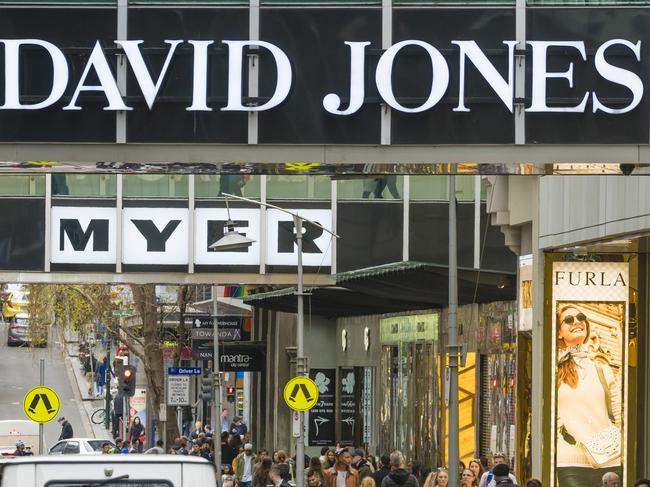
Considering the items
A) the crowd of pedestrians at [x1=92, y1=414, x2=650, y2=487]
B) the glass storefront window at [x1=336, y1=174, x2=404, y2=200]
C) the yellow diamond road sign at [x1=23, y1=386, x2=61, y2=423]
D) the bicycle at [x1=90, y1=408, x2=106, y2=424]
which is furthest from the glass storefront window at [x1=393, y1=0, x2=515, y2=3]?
the bicycle at [x1=90, y1=408, x2=106, y2=424]

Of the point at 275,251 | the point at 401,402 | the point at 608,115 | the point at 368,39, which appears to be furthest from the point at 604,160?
the point at 401,402

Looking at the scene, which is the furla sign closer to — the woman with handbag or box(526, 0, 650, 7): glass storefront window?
the woman with handbag

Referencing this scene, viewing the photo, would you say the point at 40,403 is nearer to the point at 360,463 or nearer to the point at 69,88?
the point at 360,463

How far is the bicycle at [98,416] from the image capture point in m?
69.9

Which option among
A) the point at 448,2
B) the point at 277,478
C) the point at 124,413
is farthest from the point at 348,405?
the point at 448,2

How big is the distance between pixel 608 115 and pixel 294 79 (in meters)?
3.17

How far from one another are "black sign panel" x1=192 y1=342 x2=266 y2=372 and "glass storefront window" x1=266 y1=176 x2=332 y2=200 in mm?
9807

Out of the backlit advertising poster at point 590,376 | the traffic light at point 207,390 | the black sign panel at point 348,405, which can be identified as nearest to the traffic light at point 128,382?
the traffic light at point 207,390

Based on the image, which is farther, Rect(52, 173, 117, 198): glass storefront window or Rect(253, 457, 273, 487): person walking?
Rect(52, 173, 117, 198): glass storefront window

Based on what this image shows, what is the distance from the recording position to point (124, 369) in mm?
50469

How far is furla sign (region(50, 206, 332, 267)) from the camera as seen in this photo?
36.3 metres

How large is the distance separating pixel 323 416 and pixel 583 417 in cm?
1950

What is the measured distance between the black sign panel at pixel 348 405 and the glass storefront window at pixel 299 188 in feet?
31.4

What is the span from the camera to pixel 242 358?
4675 centimetres
